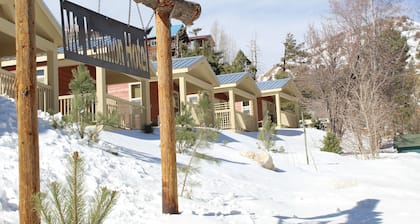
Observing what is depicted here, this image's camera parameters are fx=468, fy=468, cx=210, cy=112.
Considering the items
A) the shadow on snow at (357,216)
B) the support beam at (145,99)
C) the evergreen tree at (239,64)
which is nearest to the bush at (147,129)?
the support beam at (145,99)

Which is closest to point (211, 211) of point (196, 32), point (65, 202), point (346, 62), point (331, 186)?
point (65, 202)

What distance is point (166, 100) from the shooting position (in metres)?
6.55

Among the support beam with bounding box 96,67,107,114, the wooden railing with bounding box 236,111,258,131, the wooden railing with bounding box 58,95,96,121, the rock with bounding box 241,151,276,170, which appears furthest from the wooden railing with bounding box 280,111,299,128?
the support beam with bounding box 96,67,107,114

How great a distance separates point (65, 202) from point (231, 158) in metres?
11.3

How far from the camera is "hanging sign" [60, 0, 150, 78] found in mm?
4691

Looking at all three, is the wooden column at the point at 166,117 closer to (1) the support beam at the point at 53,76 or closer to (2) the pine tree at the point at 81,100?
(2) the pine tree at the point at 81,100

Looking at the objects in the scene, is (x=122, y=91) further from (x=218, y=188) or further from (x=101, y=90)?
(x=218, y=188)

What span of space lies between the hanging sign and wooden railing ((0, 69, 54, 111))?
23.7ft

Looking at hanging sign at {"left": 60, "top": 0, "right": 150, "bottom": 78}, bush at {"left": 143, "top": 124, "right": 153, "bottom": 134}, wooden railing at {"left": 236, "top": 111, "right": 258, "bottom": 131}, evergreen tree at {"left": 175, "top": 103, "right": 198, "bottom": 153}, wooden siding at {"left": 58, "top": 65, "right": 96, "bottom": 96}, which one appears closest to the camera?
hanging sign at {"left": 60, "top": 0, "right": 150, "bottom": 78}

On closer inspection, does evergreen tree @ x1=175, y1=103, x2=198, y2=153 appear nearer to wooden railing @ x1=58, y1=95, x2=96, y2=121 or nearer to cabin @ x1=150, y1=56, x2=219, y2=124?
wooden railing @ x1=58, y1=95, x2=96, y2=121

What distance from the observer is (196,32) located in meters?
62.7

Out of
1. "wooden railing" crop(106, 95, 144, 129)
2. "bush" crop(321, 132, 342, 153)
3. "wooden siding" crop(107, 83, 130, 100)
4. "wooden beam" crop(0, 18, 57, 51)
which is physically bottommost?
"bush" crop(321, 132, 342, 153)

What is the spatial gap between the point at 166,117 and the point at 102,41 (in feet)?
5.78

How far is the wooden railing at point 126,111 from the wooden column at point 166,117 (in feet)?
31.8
